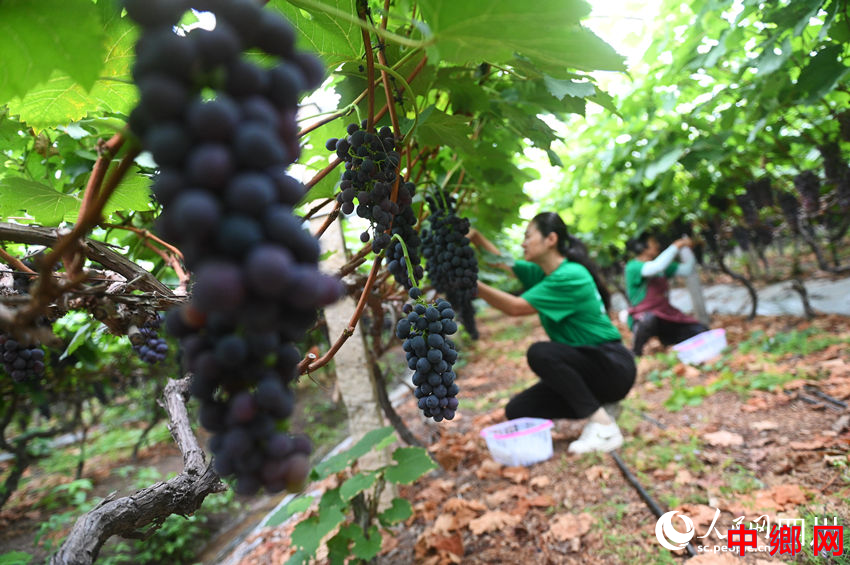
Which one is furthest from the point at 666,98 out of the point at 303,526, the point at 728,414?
the point at 303,526

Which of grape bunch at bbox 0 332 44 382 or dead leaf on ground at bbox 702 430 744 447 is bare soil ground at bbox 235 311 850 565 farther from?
grape bunch at bbox 0 332 44 382

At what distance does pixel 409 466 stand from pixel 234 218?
2.25 m

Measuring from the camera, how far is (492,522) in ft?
8.89

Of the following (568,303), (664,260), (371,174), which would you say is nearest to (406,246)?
(371,174)

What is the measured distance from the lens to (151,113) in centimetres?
42

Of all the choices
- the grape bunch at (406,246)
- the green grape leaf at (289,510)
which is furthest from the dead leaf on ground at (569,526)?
the grape bunch at (406,246)

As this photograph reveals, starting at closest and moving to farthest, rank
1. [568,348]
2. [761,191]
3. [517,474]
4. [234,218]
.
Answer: [234,218]
[517,474]
[568,348]
[761,191]

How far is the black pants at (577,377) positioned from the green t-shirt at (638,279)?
127 inches

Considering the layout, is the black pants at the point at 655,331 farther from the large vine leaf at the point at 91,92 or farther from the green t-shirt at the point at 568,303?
the large vine leaf at the point at 91,92

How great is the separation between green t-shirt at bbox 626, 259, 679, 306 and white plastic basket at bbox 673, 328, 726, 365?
1389 mm

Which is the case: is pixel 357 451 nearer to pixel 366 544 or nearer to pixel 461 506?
pixel 366 544

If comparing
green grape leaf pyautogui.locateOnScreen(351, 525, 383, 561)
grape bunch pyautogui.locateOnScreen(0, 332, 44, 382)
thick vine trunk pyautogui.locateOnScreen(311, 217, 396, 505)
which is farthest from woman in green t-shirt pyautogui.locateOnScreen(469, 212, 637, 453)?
grape bunch pyautogui.locateOnScreen(0, 332, 44, 382)

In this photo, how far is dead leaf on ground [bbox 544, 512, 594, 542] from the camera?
2.47 meters

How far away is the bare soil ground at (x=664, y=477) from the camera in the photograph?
90.9 inches
